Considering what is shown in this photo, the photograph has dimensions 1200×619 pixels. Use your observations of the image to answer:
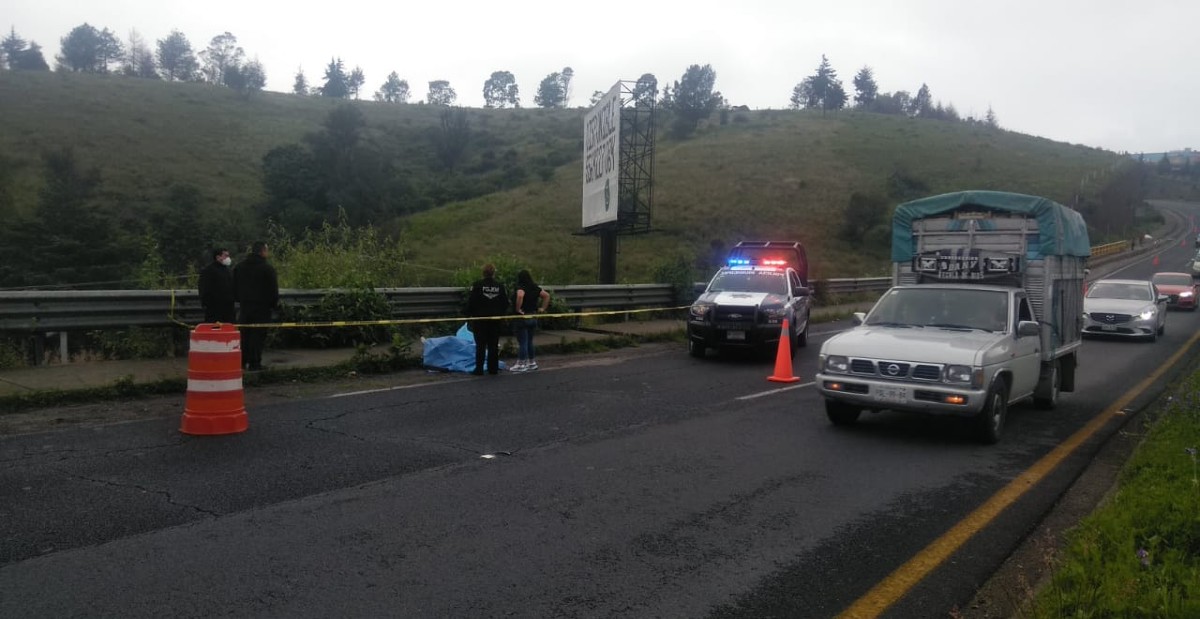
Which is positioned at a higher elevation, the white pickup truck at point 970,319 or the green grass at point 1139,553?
the white pickup truck at point 970,319

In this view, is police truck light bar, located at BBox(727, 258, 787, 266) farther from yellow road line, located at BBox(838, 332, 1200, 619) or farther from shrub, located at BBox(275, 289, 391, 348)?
yellow road line, located at BBox(838, 332, 1200, 619)

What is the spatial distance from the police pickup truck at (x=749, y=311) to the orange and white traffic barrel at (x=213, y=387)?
29.1 ft

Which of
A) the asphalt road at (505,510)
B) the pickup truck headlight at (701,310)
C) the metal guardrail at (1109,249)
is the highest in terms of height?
the metal guardrail at (1109,249)

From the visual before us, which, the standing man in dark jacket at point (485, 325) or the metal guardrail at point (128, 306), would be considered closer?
the metal guardrail at point (128, 306)

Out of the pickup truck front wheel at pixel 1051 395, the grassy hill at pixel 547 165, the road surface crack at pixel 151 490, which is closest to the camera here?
the road surface crack at pixel 151 490

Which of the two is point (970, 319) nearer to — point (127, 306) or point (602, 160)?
point (127, 306)

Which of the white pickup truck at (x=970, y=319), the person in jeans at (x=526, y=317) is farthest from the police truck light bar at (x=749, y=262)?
the white pickup truck at (x=970, y=319)

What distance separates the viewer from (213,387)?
7.83 meters

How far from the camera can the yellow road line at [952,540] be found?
13.7ft

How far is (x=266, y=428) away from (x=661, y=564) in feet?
16.6

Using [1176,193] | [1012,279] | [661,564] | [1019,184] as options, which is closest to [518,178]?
[1019,184]

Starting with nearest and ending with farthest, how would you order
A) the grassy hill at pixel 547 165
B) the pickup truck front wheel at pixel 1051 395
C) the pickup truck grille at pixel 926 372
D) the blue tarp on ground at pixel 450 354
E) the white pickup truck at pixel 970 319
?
the pickup truck grille at pixel 926 372
the white pickup truck at pixel 970 319
the pickup truck front wheel at pixel 1051 395
the blue tarp on ground at pixel 450 354
the grassy hill at pixel 547 165

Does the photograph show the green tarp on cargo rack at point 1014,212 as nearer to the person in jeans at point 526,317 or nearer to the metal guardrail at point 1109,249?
the person in jeans at point 526,317

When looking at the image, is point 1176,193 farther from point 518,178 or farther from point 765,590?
point 765,590
